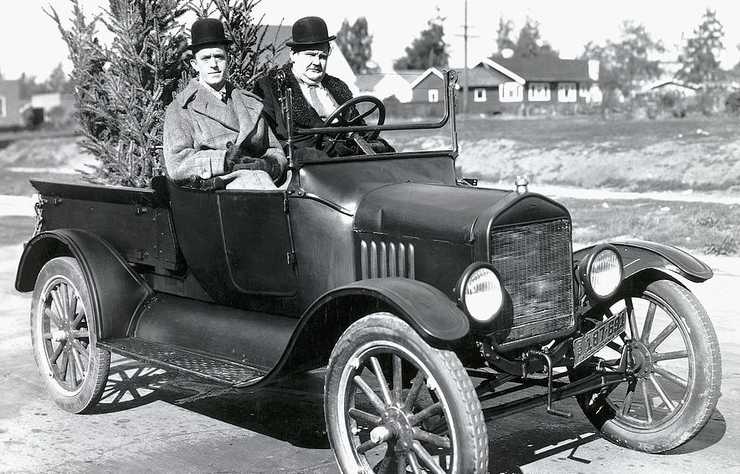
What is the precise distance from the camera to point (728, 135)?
77.8 feet

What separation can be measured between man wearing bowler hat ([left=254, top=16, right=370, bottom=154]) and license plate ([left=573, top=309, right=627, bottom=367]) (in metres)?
1.64

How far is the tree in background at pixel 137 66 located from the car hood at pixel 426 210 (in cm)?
478

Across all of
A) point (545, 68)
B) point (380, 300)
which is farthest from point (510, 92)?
point (380, 300)

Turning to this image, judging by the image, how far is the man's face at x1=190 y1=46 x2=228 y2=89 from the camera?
521 centimetres

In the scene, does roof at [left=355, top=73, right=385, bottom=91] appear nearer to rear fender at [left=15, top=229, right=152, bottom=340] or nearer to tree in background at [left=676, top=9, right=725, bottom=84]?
tree in background at [left=676, top=9, right=725, bottom=84]

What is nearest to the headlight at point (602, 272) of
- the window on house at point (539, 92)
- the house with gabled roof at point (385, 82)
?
the house with gabled roof at point (385, 82)

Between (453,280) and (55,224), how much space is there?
2.85 meters

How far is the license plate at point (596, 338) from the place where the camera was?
171 inches

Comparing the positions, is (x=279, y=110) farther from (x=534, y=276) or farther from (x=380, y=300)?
(x=534, y=276)

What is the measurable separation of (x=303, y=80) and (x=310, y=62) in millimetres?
112

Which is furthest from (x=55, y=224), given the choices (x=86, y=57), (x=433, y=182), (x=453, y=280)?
(x=86, y=57)

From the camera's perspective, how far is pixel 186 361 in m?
4.86

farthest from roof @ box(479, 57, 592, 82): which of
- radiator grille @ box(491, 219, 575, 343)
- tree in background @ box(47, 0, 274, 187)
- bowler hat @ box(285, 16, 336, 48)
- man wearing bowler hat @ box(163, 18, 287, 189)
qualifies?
radiator grille @ box(491, 219, 575, 343)

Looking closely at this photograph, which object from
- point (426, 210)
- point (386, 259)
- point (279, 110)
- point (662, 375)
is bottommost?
point (662, 375)
